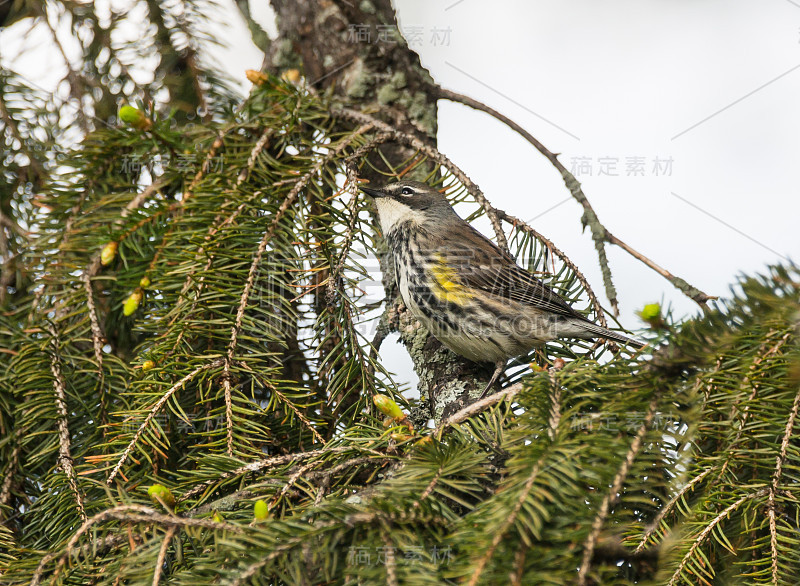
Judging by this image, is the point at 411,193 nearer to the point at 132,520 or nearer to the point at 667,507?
the point at 667,507

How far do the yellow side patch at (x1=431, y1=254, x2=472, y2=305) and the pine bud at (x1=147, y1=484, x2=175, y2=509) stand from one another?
1939 mm

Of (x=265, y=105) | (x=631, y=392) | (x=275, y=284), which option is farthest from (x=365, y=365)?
(x=265, y=105)

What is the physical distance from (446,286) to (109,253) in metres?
1.76

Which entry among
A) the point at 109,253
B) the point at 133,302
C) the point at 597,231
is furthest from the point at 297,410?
the point at 597,231

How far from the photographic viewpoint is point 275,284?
2977mm

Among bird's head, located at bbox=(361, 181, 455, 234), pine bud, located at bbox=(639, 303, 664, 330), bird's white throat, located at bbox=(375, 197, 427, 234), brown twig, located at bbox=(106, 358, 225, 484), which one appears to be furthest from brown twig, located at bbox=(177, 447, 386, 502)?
bird's white throat, located at bbox=(375, 197, 427, 234)

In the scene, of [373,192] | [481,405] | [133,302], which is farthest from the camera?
[373,192]

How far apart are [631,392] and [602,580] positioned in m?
0.44

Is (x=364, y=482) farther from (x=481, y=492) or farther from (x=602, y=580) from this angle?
(x=602, y=580)

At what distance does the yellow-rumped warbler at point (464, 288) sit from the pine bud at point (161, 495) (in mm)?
1619

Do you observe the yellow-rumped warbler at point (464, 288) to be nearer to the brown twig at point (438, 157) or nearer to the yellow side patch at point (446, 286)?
the yellow side patch at point (446, 286)

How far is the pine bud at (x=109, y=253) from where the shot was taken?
3.17 metres

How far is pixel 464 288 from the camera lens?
391 cm

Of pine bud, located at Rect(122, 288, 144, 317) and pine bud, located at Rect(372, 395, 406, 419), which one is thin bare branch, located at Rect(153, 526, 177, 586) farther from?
pine bud, located at Rect(122, 288, 144, 317)
